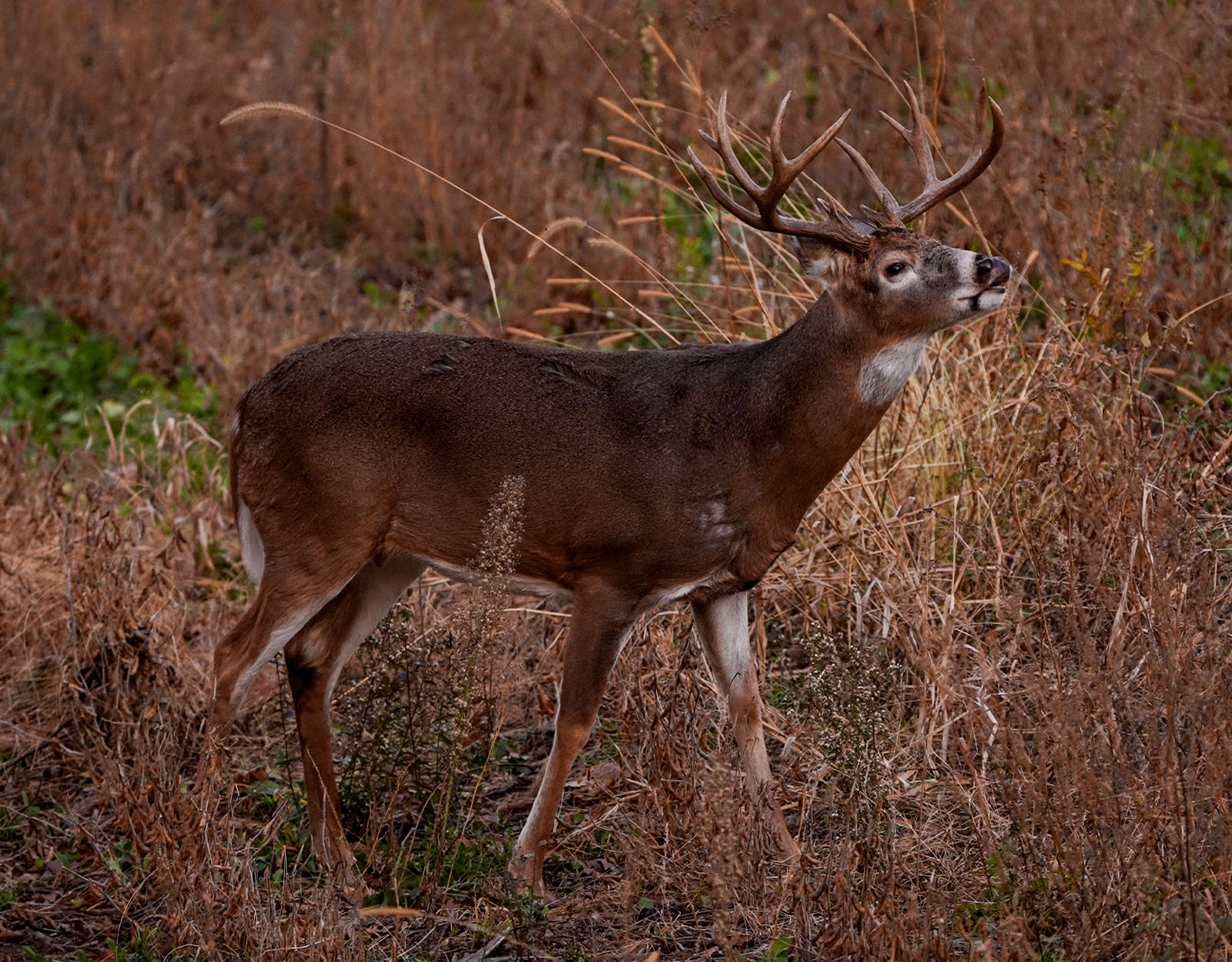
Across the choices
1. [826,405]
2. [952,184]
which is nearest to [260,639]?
[826,405]

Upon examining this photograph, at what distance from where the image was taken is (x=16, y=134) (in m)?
9.40

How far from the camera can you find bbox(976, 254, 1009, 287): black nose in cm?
448

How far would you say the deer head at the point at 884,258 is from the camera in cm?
453

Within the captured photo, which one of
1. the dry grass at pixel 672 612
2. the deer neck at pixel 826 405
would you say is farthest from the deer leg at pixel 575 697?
the deer neck at pixel 826 405

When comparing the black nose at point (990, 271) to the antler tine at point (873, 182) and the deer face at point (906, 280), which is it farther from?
the antler tine at point (873, 182)

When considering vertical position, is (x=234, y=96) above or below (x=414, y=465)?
below

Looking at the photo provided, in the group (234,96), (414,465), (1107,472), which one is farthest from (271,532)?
(234,96)

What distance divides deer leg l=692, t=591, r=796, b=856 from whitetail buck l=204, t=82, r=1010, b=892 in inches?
0.4

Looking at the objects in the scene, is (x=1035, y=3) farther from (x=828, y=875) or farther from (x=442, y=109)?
(x=828, y=875)

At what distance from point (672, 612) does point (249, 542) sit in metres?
1.47

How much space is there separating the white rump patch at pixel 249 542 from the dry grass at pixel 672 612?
0.52m

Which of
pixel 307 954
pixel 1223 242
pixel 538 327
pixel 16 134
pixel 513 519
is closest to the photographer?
pixel 307 954

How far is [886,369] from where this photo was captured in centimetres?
467

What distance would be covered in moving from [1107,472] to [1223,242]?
8.21 ft
